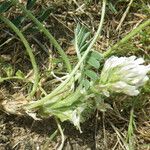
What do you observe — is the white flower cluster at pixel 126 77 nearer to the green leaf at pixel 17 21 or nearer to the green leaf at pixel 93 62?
the green leaf at pixel 93 62

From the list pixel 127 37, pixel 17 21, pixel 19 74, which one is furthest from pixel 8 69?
pixel 127 37

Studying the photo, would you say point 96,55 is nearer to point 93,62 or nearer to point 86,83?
point 93,62

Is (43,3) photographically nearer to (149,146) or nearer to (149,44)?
(149,44)

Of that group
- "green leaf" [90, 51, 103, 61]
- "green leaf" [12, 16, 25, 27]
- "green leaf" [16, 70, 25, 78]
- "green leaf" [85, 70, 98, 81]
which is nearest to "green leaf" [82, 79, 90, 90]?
"green leaf" [85, 70, 98, 81]

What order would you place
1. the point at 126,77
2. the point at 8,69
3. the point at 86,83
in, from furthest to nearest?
1. the point at 8,69
2. the point at 86,83
3. the point at 126,77

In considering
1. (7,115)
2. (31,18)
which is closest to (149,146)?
(7,115)

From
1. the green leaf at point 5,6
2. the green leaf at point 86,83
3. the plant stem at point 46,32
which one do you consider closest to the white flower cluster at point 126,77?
the green leaf at point 86,83
